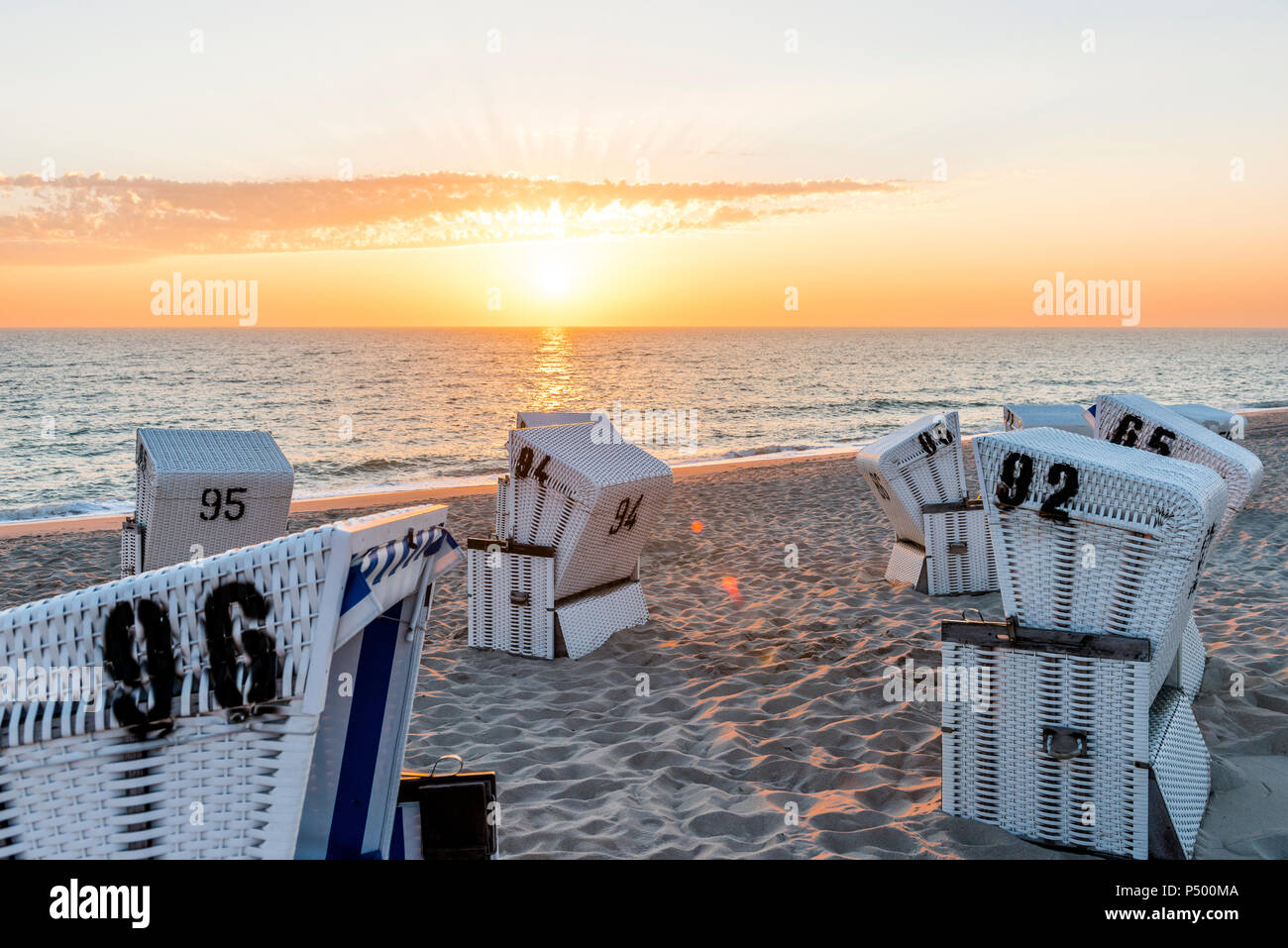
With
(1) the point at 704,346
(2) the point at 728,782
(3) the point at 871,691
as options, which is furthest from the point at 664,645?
(1) the point at 704,346

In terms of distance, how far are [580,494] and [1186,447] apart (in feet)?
11.5

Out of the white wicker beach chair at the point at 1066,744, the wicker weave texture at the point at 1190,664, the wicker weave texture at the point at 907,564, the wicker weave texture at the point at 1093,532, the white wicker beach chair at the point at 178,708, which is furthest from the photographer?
the wicker weave texture at the point at 907,564

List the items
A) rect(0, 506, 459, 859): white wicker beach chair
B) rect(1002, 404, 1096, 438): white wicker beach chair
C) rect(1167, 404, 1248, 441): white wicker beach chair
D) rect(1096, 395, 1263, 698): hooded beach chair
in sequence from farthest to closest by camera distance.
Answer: rect(1167, 404, 1248, 441): white wicker beach chair < rect(1002, 404, 1096, 438): white wicker beach chair < rect(1096, 395, 1263, 698): hooded beach chair < rect(0, 506, 459, 859): white wicker beach chair

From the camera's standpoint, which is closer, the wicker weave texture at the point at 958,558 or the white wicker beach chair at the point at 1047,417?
the wicker weave texture at the point at 958,558

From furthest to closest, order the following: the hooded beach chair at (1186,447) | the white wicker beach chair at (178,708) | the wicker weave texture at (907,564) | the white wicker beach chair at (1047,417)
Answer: the white wicker beach chair at (1047,417) < the wicker weave texture at (907,564) < the hooded beach chair at (1186,447) < the white wicker beach chair at (178,708)

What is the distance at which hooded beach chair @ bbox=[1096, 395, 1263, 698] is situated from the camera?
4.59m

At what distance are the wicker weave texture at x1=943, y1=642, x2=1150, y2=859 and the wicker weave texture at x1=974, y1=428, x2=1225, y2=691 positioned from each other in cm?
19

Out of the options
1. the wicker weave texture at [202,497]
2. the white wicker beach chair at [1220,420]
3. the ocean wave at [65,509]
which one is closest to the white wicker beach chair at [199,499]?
the wicker weave texture at [202,497]

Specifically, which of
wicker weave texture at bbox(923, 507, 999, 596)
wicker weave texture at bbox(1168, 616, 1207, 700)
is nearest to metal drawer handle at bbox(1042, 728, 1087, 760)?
wicker weave texture at bbox(1168, 616, 1207, 700)

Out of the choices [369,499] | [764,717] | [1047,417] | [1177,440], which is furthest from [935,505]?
[369,499]

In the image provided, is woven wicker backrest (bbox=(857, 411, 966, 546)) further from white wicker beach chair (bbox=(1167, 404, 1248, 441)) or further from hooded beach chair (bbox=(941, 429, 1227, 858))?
hooded beach chair (bbox=(941, 429, 1227, 858))

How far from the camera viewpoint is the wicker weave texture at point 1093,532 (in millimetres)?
3230

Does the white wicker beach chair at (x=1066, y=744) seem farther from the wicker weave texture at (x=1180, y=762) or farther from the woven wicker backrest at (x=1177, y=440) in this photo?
the woven wicker backrest at (x=1177, y=440)

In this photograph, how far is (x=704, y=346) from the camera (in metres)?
109
